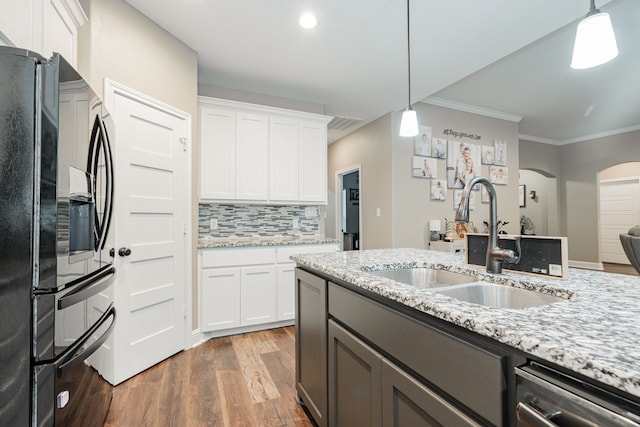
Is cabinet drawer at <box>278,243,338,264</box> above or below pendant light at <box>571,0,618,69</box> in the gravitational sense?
below

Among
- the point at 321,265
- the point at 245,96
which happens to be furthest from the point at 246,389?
the point at 245,96

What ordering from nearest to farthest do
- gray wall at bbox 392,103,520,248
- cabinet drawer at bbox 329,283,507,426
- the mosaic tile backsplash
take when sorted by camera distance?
1. cabinet drawer at bbox 329,283,507,426
2. the mosaic tile backsplash
3. gray wall at bbox 392,103,520,248

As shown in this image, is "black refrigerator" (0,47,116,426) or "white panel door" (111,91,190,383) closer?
"black refrigerator" (0,47,116,426)

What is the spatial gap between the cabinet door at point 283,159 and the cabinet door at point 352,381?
234 centimetres

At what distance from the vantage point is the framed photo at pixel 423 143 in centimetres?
442

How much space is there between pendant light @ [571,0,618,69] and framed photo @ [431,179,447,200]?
3.27 meters

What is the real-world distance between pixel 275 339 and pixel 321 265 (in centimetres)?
179

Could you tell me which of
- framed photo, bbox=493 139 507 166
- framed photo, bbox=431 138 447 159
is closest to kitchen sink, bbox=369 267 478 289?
framed photo, bbox=431 138 447 159

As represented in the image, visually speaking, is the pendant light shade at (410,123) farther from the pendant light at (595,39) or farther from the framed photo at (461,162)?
the framed photo at (461,162)

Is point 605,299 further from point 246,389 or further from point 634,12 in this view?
point 634,12

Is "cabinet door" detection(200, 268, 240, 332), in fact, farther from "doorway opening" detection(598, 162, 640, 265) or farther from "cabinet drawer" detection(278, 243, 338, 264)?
"doorway opening" detection(598, 162, 640, 265)

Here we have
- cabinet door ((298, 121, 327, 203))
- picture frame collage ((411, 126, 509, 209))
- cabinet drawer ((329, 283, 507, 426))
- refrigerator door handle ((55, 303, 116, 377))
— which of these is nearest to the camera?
cabinet drawer ((329, 283, 507, 426))

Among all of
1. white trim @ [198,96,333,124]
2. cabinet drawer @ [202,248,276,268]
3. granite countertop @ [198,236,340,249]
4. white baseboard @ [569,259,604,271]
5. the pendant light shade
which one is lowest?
white baseboard @ [569,259,604,271]

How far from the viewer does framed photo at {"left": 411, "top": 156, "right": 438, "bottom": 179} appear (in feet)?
14.5
